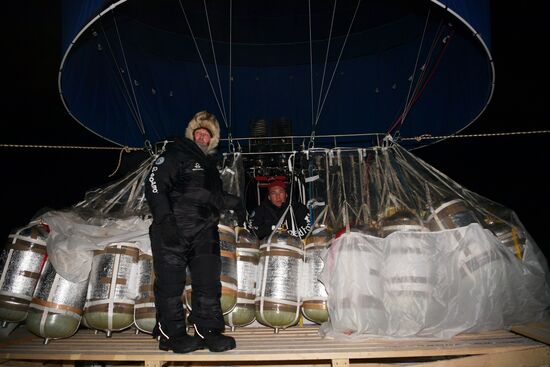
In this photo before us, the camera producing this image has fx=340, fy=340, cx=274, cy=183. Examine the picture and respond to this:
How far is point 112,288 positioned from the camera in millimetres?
2658

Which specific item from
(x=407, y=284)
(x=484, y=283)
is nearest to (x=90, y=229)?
(x=407, y=284)

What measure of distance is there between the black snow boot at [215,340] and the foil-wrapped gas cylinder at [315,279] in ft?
2.24

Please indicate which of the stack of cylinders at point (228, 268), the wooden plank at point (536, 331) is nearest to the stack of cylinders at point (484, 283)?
the wooden plank at point (536, 331)

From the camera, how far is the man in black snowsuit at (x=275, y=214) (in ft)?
12.3

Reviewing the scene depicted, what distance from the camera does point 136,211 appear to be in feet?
10.6

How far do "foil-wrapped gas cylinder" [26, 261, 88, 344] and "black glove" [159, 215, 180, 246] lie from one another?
3.10ft

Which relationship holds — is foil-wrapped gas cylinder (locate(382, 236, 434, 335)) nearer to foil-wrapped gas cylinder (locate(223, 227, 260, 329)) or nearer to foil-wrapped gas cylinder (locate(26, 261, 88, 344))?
foil-wrapped gas cylinder (locate(223, 227, 260, 329))

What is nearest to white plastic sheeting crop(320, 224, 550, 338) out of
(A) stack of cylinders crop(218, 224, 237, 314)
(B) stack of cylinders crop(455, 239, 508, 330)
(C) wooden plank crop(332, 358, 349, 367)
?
(B) stack of cylinders crop(455, 239, 508, 330)

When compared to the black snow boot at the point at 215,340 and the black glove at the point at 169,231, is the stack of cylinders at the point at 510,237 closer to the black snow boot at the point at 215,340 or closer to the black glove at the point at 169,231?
Result: the black snow boot at the point at 215,340

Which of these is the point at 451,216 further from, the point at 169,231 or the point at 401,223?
the point at 169,231

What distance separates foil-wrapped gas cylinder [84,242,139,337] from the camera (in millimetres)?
2623

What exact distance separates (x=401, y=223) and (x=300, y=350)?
1.24 m

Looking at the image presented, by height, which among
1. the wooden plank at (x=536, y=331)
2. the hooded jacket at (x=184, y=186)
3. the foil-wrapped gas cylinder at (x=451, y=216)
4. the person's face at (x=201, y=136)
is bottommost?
the wooden plank at (x=536, y=331)

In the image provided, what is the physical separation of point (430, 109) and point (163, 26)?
4.59 metres
